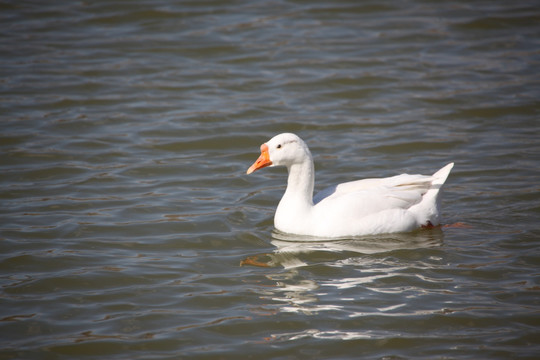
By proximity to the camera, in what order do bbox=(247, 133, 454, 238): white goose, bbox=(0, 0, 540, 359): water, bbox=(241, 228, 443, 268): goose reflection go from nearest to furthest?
bbox=(0, 0, 540, 359): water < bbox=(241, 228, 443, 268): goose reflection < bbox=(247, 133, 454, 238): white goose

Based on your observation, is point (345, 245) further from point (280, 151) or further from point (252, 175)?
point (252, 175)

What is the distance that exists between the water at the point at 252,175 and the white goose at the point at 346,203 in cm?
19

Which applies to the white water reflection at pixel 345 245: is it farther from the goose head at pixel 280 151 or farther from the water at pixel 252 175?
the goose head at pixel 280 151

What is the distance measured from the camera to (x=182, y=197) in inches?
353

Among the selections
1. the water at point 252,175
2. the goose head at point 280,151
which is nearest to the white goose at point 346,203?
the goose head at point 280,151

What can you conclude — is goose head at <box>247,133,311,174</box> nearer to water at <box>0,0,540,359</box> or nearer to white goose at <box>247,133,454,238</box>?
white goose at <box>247,133,454,238</box>

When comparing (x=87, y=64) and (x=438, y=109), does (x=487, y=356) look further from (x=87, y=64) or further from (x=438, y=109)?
(x=87, y=64)

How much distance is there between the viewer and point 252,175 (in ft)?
32.3

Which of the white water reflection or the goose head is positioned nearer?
the white water reflection

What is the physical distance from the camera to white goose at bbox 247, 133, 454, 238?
765cm

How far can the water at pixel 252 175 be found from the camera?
5.99 meters

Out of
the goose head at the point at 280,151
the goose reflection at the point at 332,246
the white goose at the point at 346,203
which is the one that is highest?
the goose head at the point at 280,151

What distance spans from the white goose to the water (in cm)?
19

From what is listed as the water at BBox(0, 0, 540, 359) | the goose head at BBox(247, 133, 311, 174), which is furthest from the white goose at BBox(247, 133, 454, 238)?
the water at BBox(0, 0, 540, 359)
